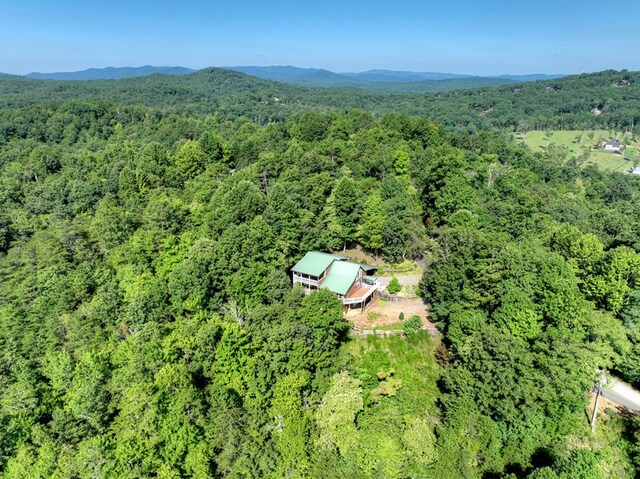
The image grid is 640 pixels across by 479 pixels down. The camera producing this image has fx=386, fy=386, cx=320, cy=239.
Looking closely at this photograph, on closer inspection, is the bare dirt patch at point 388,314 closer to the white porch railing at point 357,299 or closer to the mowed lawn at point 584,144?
the white porch railing at point 357,299

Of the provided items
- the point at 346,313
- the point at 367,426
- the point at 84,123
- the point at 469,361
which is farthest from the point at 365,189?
the point at 84,123

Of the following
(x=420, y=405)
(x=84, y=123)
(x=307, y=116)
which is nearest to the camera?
(x=420, y=405)

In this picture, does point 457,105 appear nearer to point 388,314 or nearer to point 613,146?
point 613,146

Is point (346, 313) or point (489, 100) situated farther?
point (489, 100)

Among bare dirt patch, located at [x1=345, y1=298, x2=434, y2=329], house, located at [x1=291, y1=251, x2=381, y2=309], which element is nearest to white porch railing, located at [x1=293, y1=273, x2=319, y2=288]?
house, located at [x1=291, y1=251, x2=381, y2=309]

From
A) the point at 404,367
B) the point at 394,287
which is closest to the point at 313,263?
the point at 394,287

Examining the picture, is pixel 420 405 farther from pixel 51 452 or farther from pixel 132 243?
pixel 132 243

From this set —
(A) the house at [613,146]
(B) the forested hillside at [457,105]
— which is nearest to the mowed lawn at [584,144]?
(A) the house at [613,146]

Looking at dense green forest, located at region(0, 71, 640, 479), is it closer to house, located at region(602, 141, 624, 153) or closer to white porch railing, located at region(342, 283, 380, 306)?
white porch railing, located at region(342, 283, 380, 306)
